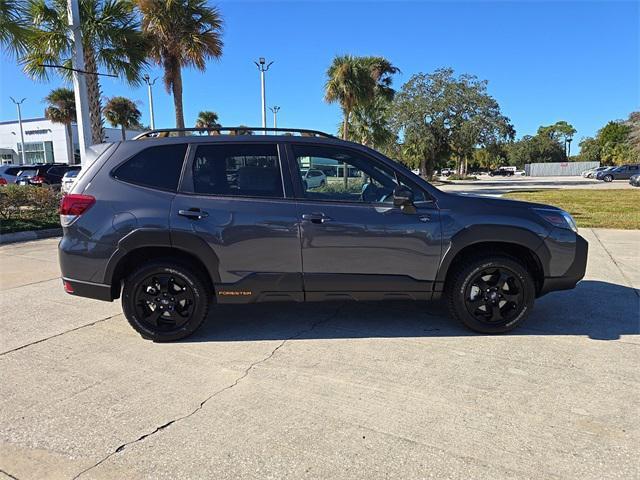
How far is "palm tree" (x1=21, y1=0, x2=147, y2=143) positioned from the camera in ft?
45.6

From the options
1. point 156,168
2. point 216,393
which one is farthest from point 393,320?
point 156,168

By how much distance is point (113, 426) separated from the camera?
2855 millimetres

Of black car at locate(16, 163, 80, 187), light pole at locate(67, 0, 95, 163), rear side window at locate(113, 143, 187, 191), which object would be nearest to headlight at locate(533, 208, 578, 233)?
rear side window at locate(113, 143, 187, 191)

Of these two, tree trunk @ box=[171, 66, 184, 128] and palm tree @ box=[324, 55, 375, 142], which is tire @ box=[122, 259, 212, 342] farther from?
palm tree @ box=[324, 55, 375, 142]

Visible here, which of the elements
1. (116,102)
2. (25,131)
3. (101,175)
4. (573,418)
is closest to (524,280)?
(573,418)

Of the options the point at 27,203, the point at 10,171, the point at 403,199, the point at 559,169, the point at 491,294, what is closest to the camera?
the point at 403,199

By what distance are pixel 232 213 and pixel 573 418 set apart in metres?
2.97

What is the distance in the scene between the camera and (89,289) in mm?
4090

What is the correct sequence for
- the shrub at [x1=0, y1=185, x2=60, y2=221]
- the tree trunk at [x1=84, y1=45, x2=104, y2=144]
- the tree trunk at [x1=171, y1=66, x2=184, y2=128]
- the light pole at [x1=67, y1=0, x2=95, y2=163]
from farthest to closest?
the tree trunk at [x1=171, y1=66, x2=184, y2=128] < the tree trunk at [x1=84, y1=45, x2=104, y2=144] < the light pole at [x1=67, y1=0, x2=95, y2=163] < the shrub at [x1=0, y1=185, x2=60, y2=221]

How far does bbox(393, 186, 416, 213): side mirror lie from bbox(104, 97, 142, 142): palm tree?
41394 millimetres

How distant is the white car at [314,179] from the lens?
408 cm

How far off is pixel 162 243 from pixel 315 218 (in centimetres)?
137

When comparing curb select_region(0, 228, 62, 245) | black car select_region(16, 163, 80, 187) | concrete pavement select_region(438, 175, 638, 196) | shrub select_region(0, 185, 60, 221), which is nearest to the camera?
curb select_region(0, 228, 62, 245)

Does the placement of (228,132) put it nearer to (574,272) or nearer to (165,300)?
(165,300)
